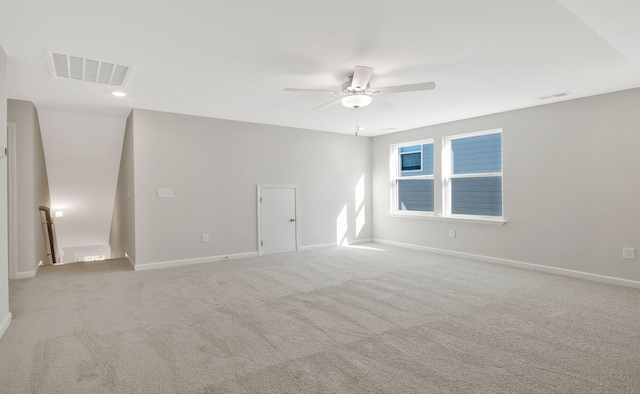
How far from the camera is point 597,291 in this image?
3.98 meters

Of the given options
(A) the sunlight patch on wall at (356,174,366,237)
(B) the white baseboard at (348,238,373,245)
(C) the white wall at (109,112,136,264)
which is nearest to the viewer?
(C) the white wall at (109,112,136,264)

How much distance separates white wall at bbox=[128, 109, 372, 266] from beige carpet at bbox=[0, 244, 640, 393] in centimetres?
95

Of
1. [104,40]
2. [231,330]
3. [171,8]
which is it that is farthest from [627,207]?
[104,40]

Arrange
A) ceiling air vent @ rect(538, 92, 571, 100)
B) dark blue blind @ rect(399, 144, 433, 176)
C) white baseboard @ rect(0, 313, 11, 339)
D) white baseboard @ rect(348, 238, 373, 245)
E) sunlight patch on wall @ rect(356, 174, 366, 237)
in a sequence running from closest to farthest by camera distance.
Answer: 1. white baseboard @ rect(0, 313, 11, 339)
2. ceiling air vent @ rect(538, 92, 571, 100)
3. dark blue blind @ rect(399, 144, 433, 176)
4. white baseboard @ rect(348, 238, 373, 245)
5. sunlight patch on wall @ rect(356, 174, 366, 237)

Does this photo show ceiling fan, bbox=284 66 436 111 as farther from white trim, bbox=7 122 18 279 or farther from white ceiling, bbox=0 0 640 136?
white trim, bbox=7 122 18 279

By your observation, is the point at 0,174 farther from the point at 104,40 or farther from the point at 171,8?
the point at 171,8

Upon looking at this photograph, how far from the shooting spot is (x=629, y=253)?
166 inches

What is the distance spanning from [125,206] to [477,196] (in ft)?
20.2

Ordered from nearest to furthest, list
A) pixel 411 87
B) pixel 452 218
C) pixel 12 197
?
pixel 411 87 < pixel 12 197 < pixel 452 218

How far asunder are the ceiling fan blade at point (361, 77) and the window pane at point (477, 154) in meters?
3.24

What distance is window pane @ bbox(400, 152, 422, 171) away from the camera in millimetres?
6950

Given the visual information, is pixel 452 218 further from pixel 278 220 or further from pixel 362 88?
pixel 362 88

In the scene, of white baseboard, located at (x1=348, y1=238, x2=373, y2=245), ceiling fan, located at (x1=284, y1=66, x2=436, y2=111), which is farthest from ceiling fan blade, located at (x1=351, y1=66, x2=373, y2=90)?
white baseboard, located at (x1=348, y1=238, x2=373, y2=245)

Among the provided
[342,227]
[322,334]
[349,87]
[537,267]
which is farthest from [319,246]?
[322,334]
